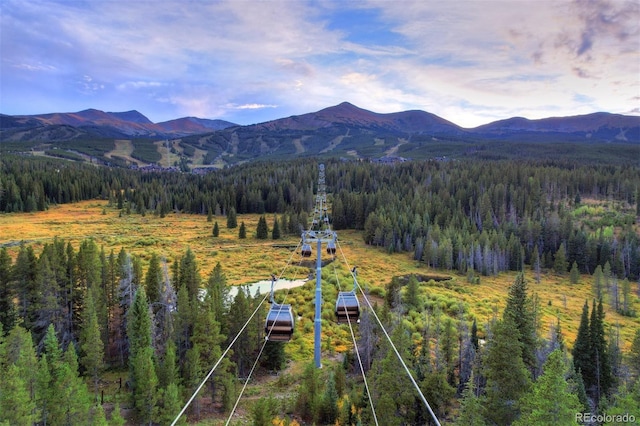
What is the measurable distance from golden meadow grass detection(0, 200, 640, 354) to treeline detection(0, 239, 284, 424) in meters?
10.1

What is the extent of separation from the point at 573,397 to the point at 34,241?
89.5 meters

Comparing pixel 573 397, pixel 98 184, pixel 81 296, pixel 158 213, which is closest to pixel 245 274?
pixel 81 296

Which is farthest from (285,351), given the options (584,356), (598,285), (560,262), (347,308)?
(560,262)

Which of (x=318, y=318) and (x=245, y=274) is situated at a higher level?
(x=318, y=318)

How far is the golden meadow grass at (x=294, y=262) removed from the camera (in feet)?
176

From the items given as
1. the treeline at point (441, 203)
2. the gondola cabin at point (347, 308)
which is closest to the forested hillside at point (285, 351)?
the treeline at point (441, 203)

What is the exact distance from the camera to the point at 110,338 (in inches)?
1476

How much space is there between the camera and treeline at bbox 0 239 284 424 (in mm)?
23141

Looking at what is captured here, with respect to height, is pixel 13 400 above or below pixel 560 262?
above

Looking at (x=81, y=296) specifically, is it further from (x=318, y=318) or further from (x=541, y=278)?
(x=541, y=278)

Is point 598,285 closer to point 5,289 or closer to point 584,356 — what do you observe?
point 584,356

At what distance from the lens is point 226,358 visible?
3183cm

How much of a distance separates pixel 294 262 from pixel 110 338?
46.7m

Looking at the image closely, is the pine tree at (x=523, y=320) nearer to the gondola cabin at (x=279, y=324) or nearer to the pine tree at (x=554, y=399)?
the pine tree at (x=554, y=399)
